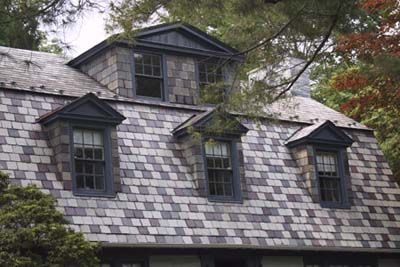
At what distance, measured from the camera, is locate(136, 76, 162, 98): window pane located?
1936 cm

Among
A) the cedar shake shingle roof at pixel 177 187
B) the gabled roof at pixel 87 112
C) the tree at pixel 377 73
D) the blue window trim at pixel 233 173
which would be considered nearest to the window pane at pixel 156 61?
the cedar shake shingle roof at pixel 177 187

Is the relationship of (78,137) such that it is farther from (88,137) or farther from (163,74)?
(163,74)

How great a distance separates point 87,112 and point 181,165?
96.0 inches

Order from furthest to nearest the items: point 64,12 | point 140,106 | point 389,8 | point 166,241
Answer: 1. point 389,8
2. point 140,106
3. point 166,241
4. point 64,12

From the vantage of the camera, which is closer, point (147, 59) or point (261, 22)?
point (261, 22)

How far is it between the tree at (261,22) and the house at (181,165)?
109 cm

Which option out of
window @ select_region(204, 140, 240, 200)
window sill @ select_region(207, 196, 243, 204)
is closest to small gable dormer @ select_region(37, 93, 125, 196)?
window sill @ select_region(207, 196, 243, 204)

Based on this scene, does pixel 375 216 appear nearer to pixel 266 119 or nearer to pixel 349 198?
pixel 349 198

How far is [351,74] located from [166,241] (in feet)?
24.0

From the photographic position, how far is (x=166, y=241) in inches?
656

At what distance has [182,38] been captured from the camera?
791 inches

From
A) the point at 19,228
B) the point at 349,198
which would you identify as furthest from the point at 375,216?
the point at 19,228

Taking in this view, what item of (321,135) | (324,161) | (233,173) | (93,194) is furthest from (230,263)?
(93,194)

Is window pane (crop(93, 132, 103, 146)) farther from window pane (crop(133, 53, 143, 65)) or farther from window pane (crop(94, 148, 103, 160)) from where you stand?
window pane (crop(133, 53, 143, 65))
